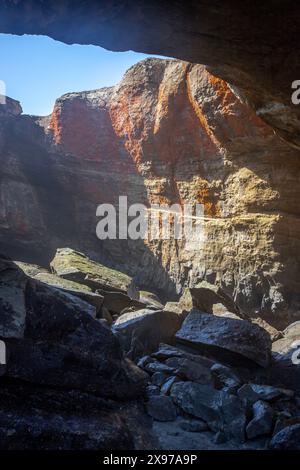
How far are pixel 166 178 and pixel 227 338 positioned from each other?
8079mm

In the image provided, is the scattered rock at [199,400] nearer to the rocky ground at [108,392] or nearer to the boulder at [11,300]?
the rocky ground at [108,392]

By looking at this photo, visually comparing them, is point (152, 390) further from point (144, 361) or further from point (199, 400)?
point (144, 361)

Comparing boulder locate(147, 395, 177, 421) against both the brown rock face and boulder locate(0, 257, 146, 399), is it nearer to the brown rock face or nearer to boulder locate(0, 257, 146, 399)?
boulder locate(0, 257, 146, 399)

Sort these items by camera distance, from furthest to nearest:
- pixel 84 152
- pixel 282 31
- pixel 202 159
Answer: pixel 84 152
pixel 202 159
pixel 282 31

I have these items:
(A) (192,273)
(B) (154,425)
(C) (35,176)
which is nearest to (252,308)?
(A) (192,273)

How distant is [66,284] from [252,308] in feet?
18.1

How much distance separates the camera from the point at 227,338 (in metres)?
6.59

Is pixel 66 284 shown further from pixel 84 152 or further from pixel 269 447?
pixel 84 152

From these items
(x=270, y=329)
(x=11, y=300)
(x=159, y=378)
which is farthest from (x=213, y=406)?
(x=270, y=329)

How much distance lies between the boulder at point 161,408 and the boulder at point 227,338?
1.96m

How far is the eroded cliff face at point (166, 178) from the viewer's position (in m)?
10.6

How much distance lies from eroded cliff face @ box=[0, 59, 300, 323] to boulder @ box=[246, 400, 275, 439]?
6.65m

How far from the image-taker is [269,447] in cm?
404

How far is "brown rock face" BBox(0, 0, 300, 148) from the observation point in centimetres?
471
